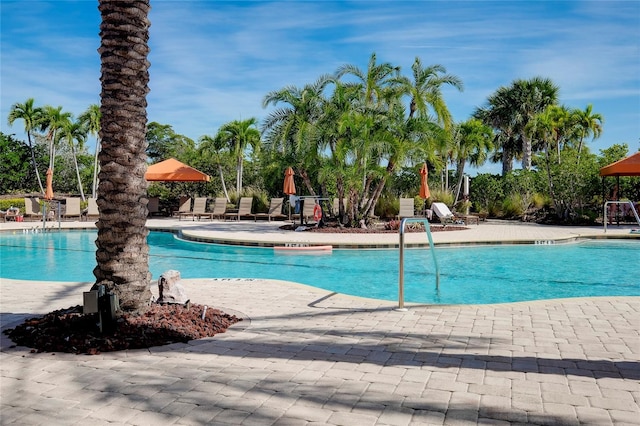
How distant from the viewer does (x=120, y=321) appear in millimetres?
4844

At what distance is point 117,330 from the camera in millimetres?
4727

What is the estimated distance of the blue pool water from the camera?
9.02m

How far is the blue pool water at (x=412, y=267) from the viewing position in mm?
9016

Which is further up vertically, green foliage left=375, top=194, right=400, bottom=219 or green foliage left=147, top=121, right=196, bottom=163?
green foliage left=147, top=121, right=196, bottom=163

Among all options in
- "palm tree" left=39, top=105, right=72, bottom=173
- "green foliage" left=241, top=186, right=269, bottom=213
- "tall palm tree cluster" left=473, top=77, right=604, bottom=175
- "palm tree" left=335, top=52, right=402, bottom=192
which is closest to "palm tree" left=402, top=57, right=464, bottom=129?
"palm tree" left=335, top=52, right=402, bottom=192

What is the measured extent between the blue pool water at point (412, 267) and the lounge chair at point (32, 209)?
7.22m

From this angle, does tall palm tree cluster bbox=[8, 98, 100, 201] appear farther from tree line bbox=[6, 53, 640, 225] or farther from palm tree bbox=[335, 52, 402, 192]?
palm tree bbox=[335, 52, 402, 192]

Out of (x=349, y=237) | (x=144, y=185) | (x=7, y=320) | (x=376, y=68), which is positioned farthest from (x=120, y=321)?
(x=376, y=68)

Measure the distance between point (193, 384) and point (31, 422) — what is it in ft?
3.27

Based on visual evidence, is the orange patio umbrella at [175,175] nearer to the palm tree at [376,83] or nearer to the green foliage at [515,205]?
the palm tree at [376,83]

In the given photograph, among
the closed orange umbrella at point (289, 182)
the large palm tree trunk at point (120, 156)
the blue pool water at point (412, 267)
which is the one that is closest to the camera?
the large palm tree trunk at point (120, 156)

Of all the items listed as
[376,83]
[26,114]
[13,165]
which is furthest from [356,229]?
[13,165]

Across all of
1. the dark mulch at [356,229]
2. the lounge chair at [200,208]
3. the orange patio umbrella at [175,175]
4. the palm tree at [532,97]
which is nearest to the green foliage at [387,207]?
the dark mulch at [356,229]

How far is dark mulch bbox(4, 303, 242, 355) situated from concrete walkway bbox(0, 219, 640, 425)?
0.14 meters
